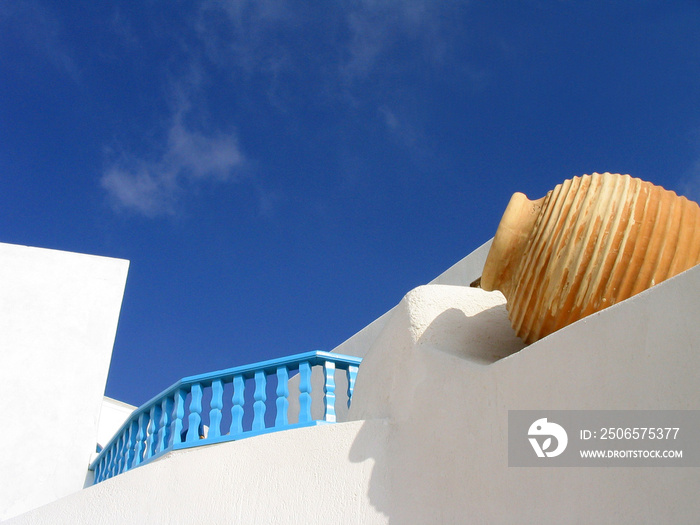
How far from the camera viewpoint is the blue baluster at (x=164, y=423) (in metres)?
4.33

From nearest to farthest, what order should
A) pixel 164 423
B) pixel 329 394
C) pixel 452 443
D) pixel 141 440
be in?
pixel 452 443, pixel 329 394, pixel 164 423, pixel 141 440

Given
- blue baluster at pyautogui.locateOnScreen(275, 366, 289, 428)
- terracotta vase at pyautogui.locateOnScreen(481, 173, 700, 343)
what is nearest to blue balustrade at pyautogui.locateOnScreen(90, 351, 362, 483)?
blue baluster at pyautogui.locateOnScreen(275, 366, 289, 428)

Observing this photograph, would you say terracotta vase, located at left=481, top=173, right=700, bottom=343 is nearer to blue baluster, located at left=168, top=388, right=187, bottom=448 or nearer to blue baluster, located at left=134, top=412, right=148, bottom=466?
blue baluster, located at left=168, top=388, right=187, bottom=448

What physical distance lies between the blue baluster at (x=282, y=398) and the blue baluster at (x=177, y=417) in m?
0.78

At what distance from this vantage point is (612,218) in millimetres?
2105

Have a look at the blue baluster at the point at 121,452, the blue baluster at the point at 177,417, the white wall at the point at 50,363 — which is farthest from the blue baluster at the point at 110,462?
the blue baluster at the point at 177,417

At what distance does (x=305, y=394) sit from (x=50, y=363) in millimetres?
3484

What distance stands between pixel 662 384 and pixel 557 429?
1.27ft

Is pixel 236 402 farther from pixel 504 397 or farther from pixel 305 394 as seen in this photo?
pixel 504 397

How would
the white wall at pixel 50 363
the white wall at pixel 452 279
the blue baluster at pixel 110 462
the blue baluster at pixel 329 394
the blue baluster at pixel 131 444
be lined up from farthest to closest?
the white wall at pixel 452 279 < the white wall at pixel 50 363 < the blue baluster at pixel 110 462 < the blue baluster at pixel 131 444 < the blue baluster at pixel 329 394

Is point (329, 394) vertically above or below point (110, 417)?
below

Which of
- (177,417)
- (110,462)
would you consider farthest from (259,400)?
(110,462)

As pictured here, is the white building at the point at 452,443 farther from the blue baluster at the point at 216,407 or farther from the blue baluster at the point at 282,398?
the blue baluster at the point at 282,398

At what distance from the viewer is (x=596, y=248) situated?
205cm
